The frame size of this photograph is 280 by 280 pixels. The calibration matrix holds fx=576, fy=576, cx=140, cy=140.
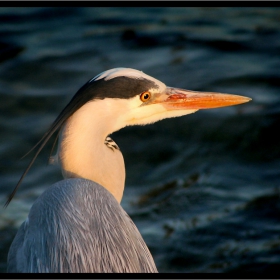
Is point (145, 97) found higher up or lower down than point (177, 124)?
lower down

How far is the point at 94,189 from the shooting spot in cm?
285

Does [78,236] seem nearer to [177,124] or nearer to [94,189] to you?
[94,189]

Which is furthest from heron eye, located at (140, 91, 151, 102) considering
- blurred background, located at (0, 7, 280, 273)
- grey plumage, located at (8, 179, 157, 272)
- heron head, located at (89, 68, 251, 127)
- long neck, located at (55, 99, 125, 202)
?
blurred background, located at (0, 7, 280, 273)

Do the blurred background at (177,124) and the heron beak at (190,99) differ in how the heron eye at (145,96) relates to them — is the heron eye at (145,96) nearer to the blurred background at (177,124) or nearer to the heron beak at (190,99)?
the heron beak at (190,99)

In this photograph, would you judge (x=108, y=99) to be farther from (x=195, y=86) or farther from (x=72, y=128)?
(x=195, y=86)

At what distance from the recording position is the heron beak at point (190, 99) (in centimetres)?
328

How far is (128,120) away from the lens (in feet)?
10.4

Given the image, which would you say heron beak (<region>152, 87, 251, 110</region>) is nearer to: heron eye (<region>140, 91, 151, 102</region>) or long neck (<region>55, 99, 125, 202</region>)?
heron eye (<region>140, 91, 151, 102</region>)

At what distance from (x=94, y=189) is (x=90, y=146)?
252 mm

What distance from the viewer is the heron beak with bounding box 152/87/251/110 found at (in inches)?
129

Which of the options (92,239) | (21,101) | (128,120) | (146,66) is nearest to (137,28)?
(146,66)

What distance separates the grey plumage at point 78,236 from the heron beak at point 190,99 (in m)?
0.68

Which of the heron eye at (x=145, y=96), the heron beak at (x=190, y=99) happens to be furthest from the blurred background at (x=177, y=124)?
the heron eye at (x=145, y=96)

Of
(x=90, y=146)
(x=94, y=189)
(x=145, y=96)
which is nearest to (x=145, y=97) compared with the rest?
(x=145, y=96)
